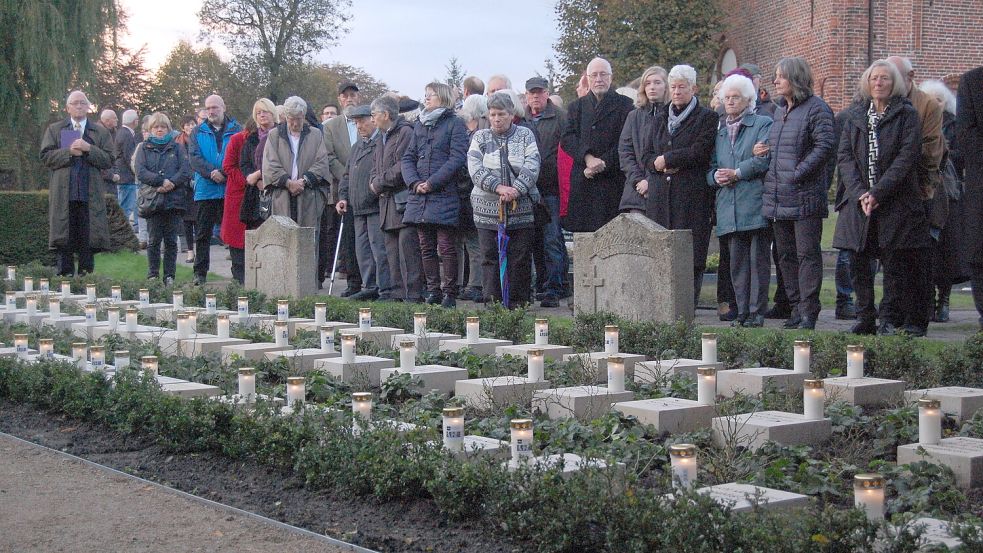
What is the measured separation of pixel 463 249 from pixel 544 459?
9284mm

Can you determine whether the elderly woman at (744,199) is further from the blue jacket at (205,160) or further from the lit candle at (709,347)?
the blue jacket at (205,160)

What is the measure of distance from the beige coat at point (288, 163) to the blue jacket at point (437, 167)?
7.09ft

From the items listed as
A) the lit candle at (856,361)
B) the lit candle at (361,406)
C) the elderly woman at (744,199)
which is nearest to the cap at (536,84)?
the elderly woman at (744,199)

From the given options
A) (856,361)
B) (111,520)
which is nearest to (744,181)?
(856,361)

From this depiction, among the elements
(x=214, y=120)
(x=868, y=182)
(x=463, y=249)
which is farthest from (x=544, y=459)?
(x=214, y=120)

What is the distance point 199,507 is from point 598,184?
7.67 metres

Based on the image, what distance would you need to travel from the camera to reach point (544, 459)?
16.0 feet

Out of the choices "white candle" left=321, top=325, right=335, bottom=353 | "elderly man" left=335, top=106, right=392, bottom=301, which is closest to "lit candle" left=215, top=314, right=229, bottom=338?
"white candle" left=321, top=325, right=335, bottom=353

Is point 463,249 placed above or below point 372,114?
below

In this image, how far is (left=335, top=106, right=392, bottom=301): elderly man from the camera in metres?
13.6

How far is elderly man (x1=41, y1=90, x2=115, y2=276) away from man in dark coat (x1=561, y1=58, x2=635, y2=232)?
23.1 ft

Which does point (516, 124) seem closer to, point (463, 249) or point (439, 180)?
point (439, 180)

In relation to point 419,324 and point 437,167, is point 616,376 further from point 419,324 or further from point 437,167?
point 437,167

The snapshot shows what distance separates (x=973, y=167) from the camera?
929cm
